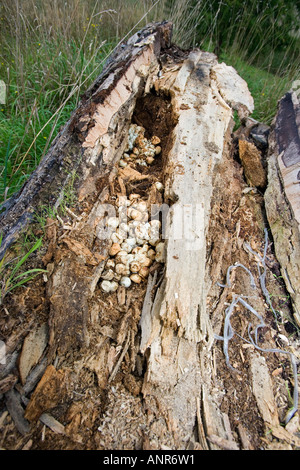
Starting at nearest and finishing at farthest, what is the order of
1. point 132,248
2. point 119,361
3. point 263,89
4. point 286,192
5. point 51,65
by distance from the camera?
point 119,361
point 132,248
point 286,192
point 51,65
point 263,89

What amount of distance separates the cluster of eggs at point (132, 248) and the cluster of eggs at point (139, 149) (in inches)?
19.5

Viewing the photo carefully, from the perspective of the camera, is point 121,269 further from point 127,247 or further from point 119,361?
point 119,361

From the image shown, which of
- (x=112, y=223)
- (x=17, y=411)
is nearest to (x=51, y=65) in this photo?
(x=112, y=223)

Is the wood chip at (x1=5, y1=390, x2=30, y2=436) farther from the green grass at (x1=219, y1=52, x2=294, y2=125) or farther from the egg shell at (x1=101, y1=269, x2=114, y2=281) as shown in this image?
the green grass at (x1=219, y1=52, x2=294, y2=125)

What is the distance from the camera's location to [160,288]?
4.97ft

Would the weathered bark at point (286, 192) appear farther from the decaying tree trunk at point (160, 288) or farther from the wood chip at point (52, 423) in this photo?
the wood chip at point (52, 423)

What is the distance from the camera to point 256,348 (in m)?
1.55

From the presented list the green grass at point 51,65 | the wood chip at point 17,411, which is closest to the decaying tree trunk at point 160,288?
the wood chip at point 17,411

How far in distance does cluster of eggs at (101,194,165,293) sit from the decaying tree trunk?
0.06 feet

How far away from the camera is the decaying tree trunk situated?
122cm

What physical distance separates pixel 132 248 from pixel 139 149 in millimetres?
971

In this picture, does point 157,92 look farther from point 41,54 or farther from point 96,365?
point 96,365

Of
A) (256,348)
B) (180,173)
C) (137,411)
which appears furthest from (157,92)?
(137,411)

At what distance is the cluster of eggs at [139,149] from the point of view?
220cm
